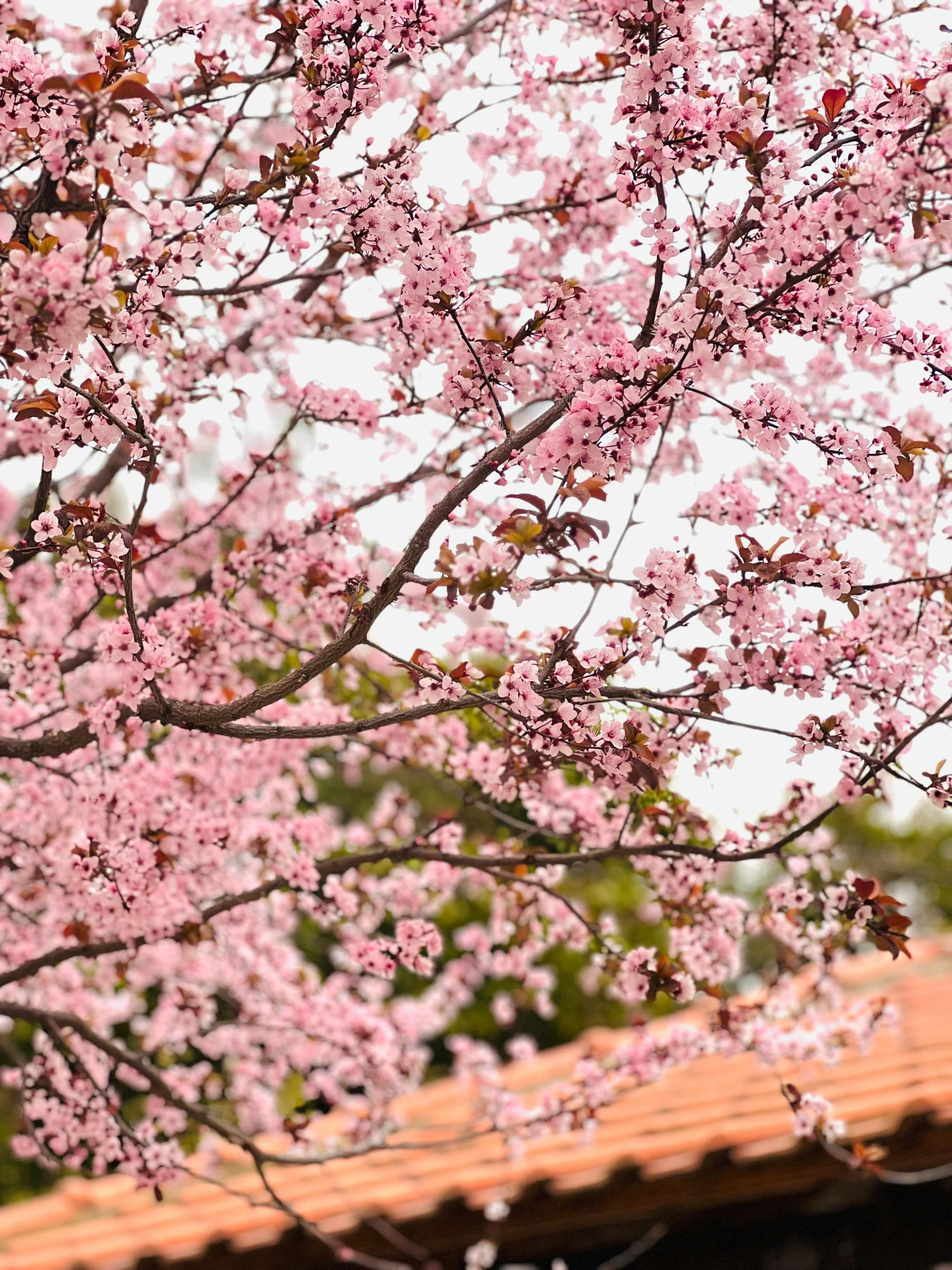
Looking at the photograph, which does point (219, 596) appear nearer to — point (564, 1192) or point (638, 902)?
point (564, 1192)

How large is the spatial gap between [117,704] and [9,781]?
7.47ft

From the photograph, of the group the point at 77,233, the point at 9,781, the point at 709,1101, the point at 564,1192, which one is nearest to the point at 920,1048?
the point at 709,1101

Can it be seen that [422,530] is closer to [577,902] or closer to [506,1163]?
[506,1163]

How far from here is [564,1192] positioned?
4.72 meters

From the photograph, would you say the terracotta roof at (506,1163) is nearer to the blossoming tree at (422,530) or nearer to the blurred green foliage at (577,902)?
the blossoming tree at (422,530)

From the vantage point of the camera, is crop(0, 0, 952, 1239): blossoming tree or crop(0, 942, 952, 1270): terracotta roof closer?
crop(0, 0, 952, 1239): blossoming tree

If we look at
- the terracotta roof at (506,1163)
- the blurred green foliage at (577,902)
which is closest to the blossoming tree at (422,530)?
the terracotta roof at (506,1163)

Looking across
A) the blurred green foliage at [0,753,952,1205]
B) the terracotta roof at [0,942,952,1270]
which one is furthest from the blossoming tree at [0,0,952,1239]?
the blurred green foliage at [0,753,952,1205]

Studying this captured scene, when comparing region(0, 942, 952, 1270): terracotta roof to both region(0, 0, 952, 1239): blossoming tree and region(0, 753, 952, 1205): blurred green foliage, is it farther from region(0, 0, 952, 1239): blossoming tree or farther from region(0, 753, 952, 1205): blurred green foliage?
region(0, 753, 952, 1205): blurred green foliage

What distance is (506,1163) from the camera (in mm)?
5215

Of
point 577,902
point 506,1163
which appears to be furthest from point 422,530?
point 577,902

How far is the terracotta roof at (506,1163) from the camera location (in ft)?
15.2

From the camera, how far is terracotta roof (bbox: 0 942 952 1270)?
4.62 meters

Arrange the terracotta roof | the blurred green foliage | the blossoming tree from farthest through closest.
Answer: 1. the blurred green foliage
2. the terracotta roof
3. the blossoming tree
